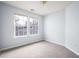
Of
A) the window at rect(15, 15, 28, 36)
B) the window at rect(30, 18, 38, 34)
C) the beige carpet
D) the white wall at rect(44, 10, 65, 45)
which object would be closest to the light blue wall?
the window at rect(15, 15, 28, 36)

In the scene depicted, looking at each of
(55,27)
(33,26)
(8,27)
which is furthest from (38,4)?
(55,27)

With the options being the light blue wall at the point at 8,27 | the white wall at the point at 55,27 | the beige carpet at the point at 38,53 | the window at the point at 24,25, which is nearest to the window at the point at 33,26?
the window at the point at 24,25

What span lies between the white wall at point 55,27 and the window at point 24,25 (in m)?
1.09

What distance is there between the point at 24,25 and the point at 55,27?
2271mm

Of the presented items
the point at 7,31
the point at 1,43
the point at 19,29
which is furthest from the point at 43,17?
the point at 1,43

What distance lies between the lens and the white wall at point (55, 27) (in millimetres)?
3828

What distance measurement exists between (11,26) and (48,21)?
2.99 m

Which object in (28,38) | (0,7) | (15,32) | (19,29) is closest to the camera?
(0,7)

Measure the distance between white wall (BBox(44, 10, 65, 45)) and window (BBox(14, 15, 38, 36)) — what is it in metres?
1.09

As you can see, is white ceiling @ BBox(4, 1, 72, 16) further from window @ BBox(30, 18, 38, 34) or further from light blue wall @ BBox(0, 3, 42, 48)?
window @ BBox(30, 18, 38, 34)

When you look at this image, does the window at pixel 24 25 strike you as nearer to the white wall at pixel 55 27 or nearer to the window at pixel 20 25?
the window at pixel 20 25

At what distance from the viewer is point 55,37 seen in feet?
14.3

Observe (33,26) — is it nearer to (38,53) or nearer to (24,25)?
(24,25)

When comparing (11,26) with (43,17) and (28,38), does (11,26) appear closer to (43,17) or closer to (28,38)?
(28,38)
